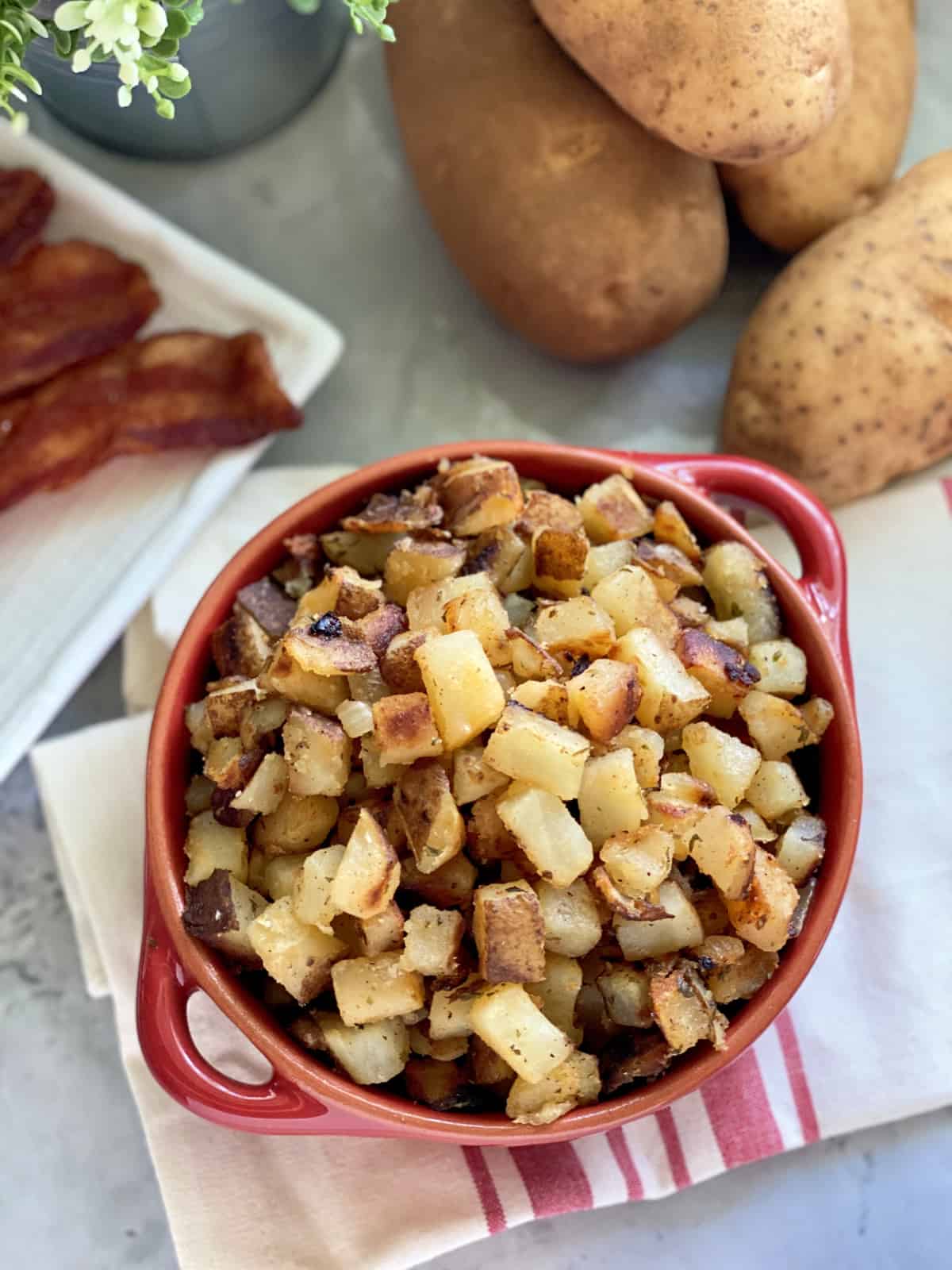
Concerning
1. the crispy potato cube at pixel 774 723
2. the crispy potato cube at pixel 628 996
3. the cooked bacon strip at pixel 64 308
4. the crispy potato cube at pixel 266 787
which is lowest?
the crispy potato cube at pixel 628 996

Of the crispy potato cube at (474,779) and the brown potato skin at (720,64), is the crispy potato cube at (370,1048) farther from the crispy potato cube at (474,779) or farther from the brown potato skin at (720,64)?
the brown potato skin at (720,64)

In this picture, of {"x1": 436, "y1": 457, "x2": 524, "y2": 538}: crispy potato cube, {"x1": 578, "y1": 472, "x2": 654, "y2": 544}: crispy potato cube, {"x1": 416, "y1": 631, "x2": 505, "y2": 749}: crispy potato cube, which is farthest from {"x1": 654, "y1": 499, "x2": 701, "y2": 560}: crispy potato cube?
{"x1": 416, "y1": 631, "x2": 505, "y2": 749}: crispy potato cube

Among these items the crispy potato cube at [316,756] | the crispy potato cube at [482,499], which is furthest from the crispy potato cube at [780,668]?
the crispy potato cube at [316,756]

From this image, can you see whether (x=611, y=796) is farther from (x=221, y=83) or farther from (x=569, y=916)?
(x=221, y=83)

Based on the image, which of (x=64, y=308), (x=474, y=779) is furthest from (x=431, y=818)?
(x=64, y=308)

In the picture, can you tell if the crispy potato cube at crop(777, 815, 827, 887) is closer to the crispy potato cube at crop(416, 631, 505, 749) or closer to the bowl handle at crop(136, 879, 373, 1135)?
the crispy potato cube at crop(416, 631, 505, 749)
